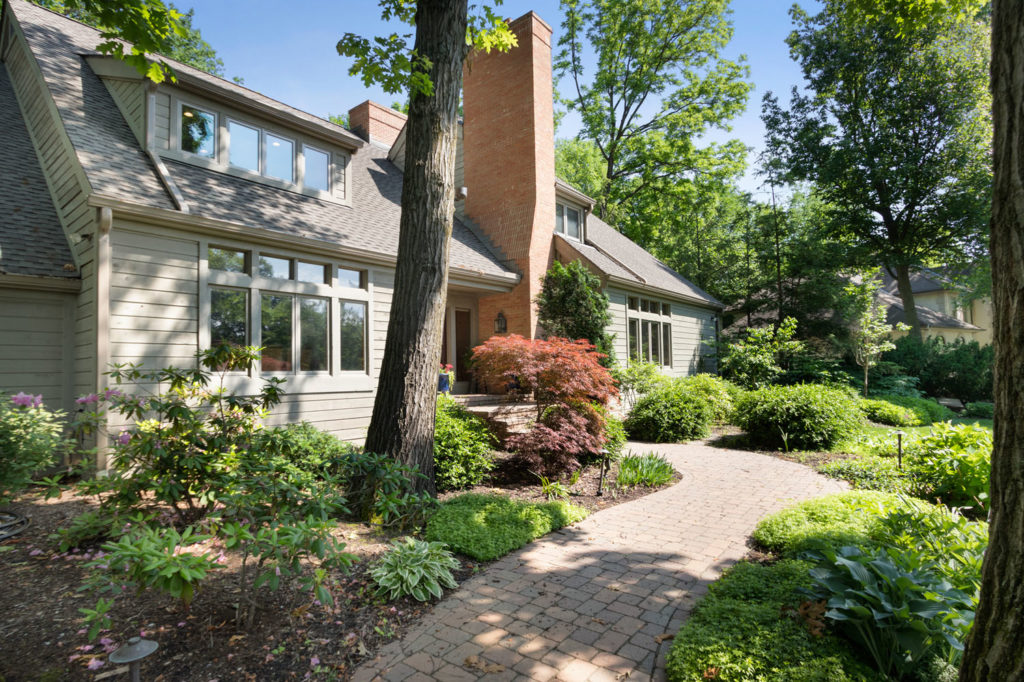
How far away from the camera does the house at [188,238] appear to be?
7.17 m

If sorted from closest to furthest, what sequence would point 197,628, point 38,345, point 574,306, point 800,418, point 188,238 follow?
point 197,628
point 38,345
point 188,238
point 800,418
point 574,306

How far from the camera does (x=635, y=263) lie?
1798cm

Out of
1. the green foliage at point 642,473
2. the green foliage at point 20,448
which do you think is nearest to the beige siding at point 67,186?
the green foliage at point 20,448

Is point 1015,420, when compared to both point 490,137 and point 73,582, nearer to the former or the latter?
point 73,582

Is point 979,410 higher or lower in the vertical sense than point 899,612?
lower

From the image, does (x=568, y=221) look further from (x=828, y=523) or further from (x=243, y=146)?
(x=828, y=523)

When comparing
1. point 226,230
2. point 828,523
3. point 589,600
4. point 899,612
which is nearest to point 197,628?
point 589,600

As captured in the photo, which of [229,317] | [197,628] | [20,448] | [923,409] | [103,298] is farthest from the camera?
[923,409]

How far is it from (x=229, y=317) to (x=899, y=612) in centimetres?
850

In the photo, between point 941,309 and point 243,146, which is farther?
point 941,309

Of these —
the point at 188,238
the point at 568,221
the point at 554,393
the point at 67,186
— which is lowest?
the point at 554,393

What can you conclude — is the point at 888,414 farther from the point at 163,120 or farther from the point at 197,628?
the point at 163,120

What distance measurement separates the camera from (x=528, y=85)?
13.3 m

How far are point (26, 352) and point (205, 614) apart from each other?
250 inches
